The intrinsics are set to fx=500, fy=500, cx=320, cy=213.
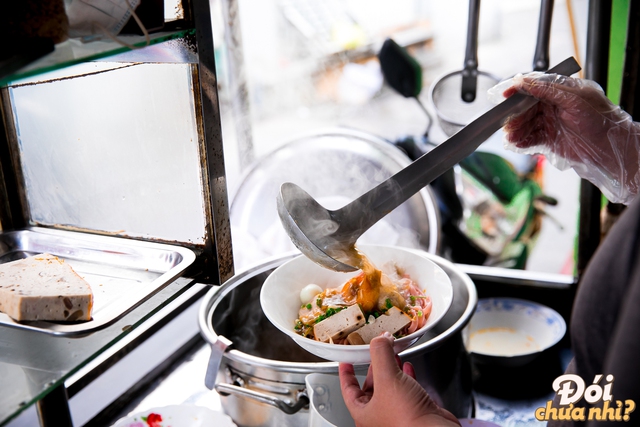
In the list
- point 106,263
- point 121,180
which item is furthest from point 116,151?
point 106,263

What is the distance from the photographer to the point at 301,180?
2066 mm

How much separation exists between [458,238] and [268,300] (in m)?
1.72

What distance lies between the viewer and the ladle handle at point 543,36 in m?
1.56

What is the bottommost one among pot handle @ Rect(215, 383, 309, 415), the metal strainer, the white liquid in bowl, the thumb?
the white liquid in bowl

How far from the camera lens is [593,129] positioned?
1.42 m

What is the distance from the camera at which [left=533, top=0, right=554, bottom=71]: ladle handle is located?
1.56 metres

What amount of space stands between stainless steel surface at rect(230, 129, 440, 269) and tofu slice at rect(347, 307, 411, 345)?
0.75 meters

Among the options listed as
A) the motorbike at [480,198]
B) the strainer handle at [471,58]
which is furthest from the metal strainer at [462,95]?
the motorbike at [480,198]

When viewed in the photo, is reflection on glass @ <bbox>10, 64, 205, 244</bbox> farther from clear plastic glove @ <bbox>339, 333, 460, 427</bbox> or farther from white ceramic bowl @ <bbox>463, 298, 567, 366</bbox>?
white ceramic bowl @ <bbox>463, 298, 567, 366</bbox>

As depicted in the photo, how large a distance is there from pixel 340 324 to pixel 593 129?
0.92m

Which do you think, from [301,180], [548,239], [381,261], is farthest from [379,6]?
[381,261]

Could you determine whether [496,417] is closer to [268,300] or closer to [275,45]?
[268,300]

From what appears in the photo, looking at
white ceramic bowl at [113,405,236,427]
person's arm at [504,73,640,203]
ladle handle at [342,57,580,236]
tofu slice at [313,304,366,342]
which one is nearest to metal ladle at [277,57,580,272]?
ladle handle at [342,57,580,236]

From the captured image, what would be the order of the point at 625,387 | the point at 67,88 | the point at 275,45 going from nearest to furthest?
the point at 625,387 → the point at 67,88 → the point at 275,45
